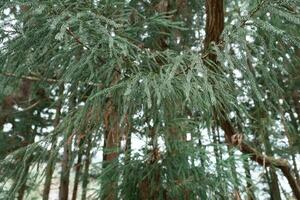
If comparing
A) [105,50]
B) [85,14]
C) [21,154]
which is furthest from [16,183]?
[85,14]

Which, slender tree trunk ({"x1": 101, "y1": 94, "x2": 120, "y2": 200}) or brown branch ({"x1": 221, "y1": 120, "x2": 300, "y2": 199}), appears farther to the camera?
brown branch ({"x1": 221, "y1": 120, "x2": 300, "y2": 199})

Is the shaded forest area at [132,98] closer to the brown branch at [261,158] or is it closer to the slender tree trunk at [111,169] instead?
the slender tree trunk at [111,169]

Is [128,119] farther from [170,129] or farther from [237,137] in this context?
[237,137]

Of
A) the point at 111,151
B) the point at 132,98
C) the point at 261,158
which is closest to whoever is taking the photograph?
the point at 132,98

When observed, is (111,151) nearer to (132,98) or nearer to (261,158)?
(132,98)

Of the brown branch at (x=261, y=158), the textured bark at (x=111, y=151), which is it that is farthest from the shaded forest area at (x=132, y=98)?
the brown branch at (x=261, y=158)

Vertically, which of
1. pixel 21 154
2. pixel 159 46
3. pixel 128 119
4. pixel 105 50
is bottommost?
pixel 21 154

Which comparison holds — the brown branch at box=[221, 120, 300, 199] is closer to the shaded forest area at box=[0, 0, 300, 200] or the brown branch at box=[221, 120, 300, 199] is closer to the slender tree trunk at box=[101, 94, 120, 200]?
the shaded forest area at box=[0, 0, 300, 200]

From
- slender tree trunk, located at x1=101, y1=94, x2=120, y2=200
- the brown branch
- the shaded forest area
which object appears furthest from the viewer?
the brown branch

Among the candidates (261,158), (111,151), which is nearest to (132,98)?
(111,151)

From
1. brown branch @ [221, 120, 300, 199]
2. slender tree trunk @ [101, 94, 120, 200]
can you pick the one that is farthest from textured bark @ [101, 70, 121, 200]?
brown branch @ [221, 120, 300, 199]

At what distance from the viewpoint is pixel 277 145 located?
4477mm

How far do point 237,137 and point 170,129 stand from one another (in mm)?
819

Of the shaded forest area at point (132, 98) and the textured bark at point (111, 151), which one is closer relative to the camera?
the shaded forest area at point (132, 98)
